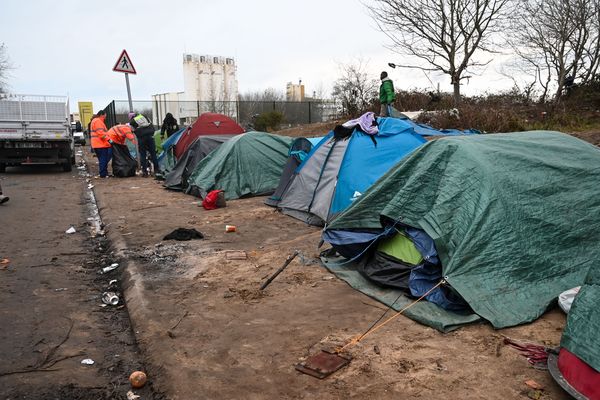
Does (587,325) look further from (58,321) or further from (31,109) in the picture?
(31,109)

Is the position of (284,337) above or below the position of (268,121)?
below

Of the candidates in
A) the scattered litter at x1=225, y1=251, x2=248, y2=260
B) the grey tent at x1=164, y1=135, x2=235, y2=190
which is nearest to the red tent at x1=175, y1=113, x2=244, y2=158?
the grey tent at x1=164, y1=135, x2=235, y2=190

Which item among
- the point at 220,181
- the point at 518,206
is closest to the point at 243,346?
the point at 518,206

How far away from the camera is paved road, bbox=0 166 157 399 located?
3322mm

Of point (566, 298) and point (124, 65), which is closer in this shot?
point (566, 298)

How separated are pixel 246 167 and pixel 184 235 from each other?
13.0ft

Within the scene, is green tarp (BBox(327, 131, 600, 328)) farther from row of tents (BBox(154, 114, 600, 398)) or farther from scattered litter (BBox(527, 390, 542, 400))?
scattered litter (BBox(527, 390, 542, 400))

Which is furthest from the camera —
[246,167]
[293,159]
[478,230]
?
[246,167]

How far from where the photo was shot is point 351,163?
7.07 meters

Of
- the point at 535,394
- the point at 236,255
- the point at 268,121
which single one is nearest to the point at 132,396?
the point at 535,394

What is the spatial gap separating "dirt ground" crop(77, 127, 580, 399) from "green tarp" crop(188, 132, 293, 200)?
428 cm

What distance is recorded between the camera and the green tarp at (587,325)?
2.75 m

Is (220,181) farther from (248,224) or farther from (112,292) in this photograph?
(112,292)

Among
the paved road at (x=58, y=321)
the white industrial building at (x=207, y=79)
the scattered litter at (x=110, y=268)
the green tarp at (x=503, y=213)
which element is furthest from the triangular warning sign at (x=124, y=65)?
the white industrial building at (x=207, y=79)
